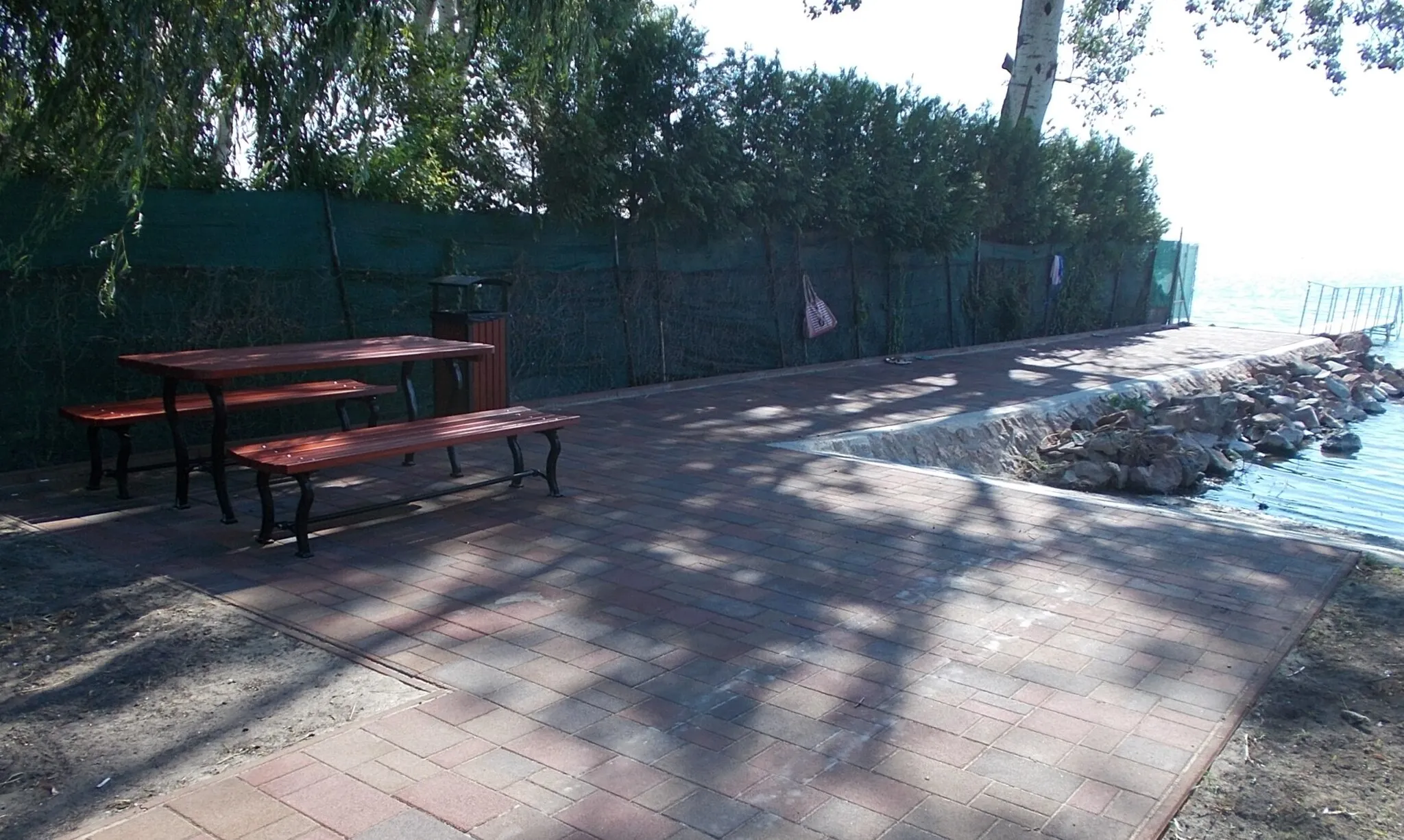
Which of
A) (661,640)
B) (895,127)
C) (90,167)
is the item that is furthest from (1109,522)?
(895,127)

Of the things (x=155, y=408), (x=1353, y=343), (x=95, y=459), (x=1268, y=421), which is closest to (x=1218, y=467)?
(x=1268, y=421)

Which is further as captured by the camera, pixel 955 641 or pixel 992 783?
pixel 955 641

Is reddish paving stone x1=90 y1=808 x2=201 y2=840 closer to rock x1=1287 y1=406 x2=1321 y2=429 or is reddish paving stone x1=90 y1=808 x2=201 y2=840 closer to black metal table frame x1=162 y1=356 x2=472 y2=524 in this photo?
black metal table frame x1=162 y1=356 x2=472 y2=524

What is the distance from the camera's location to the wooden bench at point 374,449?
228 inches

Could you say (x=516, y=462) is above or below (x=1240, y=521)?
above

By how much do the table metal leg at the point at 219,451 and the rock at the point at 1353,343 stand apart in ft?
79.8

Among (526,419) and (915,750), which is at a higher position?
(526,419)

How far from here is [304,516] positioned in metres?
5.81

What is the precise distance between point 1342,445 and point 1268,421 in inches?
36.2

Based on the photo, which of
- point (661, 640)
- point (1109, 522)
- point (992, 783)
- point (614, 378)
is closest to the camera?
point (992, 783)

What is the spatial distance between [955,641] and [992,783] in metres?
1.31

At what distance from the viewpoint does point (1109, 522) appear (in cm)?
703

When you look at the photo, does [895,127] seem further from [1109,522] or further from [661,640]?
[661,640]

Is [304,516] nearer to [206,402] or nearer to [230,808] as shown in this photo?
[206,402]
